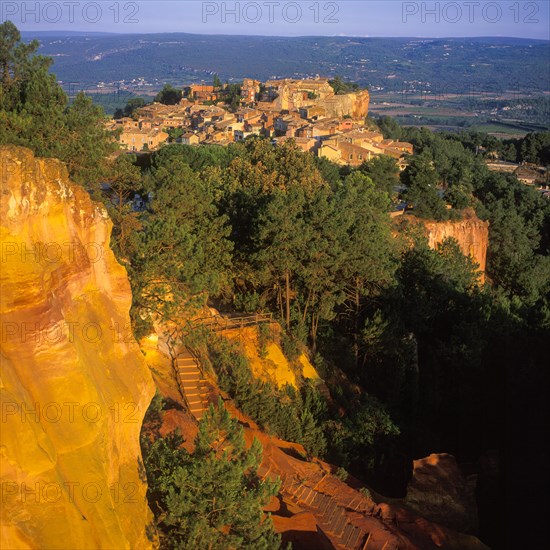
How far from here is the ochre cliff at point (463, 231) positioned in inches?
1497

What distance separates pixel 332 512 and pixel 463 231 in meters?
28.7

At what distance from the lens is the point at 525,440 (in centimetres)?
1997

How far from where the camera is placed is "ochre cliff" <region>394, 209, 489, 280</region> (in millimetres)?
38031

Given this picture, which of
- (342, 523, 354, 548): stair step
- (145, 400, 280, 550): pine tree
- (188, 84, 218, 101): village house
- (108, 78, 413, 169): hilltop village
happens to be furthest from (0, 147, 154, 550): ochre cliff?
(188, 84, 218, 101): village house

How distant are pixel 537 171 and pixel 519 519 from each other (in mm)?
66745

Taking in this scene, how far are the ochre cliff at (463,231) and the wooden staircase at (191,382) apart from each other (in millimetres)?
20260

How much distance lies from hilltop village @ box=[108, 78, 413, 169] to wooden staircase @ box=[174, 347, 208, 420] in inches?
1627

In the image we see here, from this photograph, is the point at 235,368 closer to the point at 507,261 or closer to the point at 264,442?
the point at 264,442

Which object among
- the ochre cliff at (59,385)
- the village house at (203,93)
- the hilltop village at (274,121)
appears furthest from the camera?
the village house at (203,93)

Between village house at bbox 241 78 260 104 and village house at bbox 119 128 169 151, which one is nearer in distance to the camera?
village house at bbox 119 128 169 151

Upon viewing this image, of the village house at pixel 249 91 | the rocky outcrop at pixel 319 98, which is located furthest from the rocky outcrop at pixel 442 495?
the village house at pixel 249 91

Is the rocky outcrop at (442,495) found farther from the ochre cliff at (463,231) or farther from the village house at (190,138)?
the village house at (190,138)

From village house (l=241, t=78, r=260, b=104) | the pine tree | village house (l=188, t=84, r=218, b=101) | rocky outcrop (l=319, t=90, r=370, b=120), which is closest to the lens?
the pine tree

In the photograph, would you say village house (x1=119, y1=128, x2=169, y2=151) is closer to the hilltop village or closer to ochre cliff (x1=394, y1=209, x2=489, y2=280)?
the hilltop village
